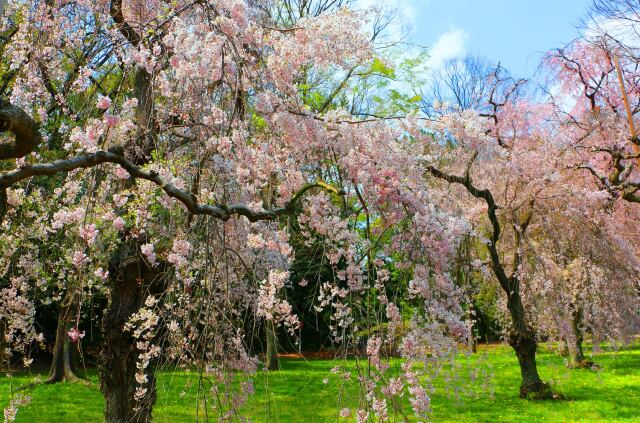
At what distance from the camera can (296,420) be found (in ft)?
22.6

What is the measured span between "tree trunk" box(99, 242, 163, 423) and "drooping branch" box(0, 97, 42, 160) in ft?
5.64

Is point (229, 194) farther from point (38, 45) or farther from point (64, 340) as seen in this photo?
point (64, 340)

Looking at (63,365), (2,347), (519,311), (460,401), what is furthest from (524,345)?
(63,365)

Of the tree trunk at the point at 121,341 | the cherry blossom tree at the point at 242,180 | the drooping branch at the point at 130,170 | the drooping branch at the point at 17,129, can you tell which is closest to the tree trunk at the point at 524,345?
the cherry blossom tree at the point at 242,180

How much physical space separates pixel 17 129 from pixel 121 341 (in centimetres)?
233

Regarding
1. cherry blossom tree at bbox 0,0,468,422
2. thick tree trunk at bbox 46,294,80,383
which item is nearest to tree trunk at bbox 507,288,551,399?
cherry blossom tree at bbox 0,0,468,422

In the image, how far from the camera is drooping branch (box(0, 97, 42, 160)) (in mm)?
2426

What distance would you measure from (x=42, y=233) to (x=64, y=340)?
20.4 ft

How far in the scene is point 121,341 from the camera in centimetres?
439

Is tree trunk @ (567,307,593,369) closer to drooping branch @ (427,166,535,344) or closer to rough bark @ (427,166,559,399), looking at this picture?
rough bark @ (427,166,559,399)

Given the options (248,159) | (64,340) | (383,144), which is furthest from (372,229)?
(64,340)

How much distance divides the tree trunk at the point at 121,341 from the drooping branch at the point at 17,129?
67.7 inches

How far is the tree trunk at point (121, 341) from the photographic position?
171 inches

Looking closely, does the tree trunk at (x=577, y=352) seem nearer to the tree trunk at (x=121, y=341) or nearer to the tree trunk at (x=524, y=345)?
the tree trunk at (x=524, y=345)
